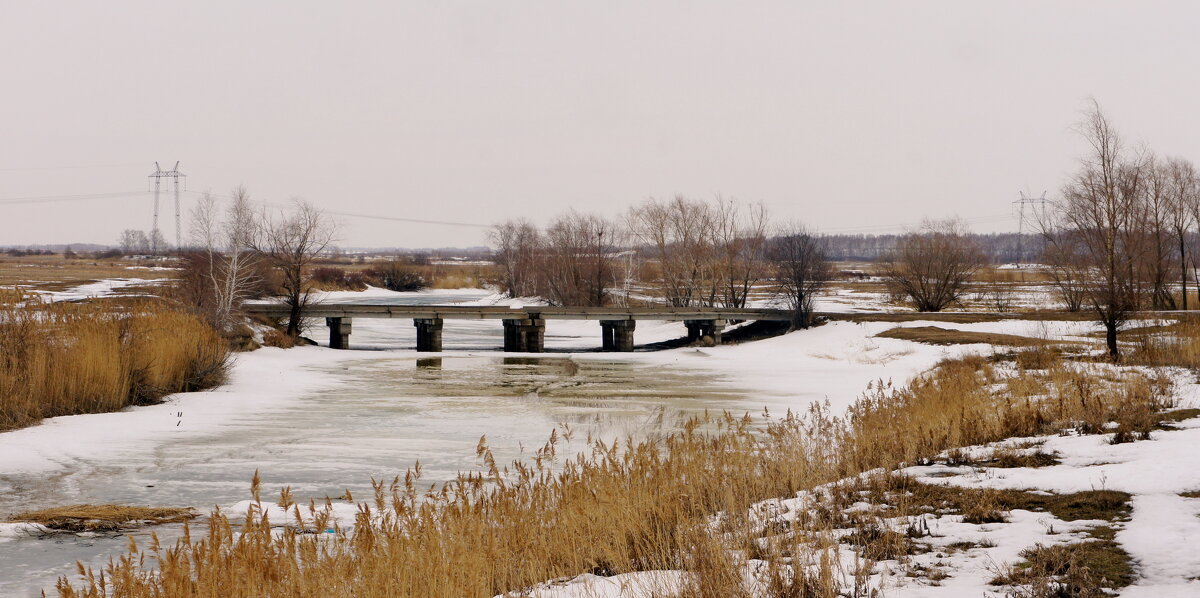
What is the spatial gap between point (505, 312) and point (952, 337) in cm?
2079

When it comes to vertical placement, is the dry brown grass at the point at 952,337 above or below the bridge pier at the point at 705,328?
above

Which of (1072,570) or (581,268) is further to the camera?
(581,268)

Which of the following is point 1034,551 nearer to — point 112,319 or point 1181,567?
point 1181,567

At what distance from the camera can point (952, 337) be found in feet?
110

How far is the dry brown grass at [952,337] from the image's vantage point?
30.7 meters

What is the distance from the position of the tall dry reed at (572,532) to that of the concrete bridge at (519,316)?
101ft

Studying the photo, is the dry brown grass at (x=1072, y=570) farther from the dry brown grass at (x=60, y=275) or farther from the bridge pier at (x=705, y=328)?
the dry brown grass at (x=60, y=275)

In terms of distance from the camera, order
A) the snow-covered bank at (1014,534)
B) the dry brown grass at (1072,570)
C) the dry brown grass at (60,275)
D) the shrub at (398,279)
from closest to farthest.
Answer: the dry brown grass at (1072,570), the snow-covered bank at (1014,534), the dry brown grass at (60,275), the shrub at (398,279)

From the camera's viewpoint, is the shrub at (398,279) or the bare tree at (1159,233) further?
the shrub at (398,279)

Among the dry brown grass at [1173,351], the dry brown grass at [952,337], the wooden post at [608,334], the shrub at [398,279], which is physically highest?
the shrub at [398,279]

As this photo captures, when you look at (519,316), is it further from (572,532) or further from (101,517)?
(572,532)

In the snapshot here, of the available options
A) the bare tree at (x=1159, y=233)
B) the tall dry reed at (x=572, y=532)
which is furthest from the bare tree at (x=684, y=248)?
the tall dry reed at (x=572, y=532)

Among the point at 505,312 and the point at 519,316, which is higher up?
the point at 505,312

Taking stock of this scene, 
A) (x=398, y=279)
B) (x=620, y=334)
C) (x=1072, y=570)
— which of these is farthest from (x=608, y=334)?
(x=398, y=279)
